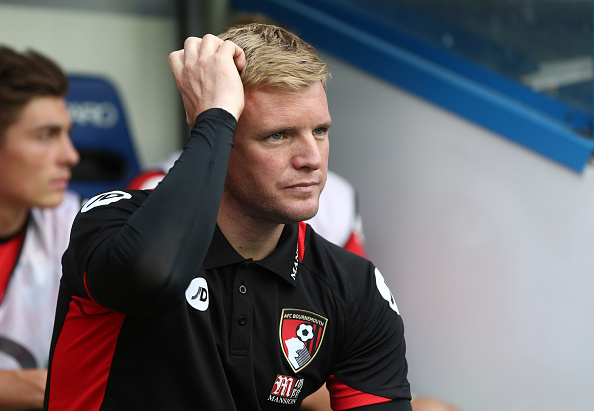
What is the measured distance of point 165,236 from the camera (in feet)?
2.65

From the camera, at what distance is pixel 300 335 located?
1.05 meters

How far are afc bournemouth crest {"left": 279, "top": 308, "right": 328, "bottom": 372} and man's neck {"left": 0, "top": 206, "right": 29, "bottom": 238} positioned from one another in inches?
39.3

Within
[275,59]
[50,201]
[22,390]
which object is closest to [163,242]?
[275,59]

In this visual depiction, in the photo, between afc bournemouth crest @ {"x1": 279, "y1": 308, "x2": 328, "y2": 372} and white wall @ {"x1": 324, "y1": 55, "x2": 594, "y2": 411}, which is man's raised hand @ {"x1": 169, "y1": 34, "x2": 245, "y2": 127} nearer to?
afc bournemouth crest @ {"x1": 279, "y1": 308, "x2": 328, "y2": 372}

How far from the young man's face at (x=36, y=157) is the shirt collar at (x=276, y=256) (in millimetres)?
893

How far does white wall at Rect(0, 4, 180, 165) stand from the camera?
2244 mm

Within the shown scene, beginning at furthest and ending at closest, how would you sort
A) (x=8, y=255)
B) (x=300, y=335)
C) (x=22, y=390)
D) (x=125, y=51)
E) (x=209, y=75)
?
(x=125, y=51) → (x=8, y=255) → (x=22, y=390) → (x=300, y=335) → (x=209, y=75)

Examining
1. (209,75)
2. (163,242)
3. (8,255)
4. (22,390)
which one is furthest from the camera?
(8,255)

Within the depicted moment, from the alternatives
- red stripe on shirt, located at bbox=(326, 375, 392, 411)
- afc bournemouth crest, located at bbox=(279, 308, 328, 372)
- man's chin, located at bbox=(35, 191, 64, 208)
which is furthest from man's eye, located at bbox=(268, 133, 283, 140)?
man's chin, located at bbox=(35, 191, 64, 208)

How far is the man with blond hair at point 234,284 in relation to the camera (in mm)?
854

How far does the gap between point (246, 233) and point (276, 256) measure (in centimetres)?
6

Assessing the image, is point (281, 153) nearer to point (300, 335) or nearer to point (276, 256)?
point (276, 256)

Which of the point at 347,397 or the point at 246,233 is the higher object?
the point at 246,233

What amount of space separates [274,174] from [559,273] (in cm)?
91
